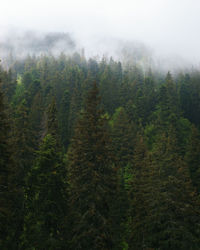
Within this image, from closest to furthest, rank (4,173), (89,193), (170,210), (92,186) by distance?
(4,173) < (92,186) < (89,193) < (170,210)

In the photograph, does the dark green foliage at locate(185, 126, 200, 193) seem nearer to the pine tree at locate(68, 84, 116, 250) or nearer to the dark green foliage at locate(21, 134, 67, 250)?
the pine tree at locate(68, 84, 116, 250)

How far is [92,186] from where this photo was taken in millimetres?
18172

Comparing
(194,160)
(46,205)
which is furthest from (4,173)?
(194,160)

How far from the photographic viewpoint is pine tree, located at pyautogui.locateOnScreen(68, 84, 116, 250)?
57.2 ft

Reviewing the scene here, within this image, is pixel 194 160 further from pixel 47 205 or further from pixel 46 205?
pixel 46 205

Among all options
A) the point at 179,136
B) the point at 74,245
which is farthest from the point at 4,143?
the point at 179,136

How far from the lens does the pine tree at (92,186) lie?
17438mm

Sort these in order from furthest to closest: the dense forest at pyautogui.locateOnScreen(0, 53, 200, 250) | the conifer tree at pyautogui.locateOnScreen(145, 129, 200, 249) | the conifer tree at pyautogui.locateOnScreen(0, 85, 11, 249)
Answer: the conifer tree at pyautogui.locateOnScreen(145, 129, 200, 249) → the dense forest at pyautogui.locateOnScreen(0, 53, 200, 250) → the conifer tree at pyautogui.locateOnScreen(0, 85, 11, 249)

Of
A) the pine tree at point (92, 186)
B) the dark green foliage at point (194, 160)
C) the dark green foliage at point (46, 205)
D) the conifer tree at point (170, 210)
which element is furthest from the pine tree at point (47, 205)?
the dark green foliage at point (194, 160)

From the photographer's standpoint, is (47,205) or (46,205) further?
(47,205)

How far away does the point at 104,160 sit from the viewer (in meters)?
18.9

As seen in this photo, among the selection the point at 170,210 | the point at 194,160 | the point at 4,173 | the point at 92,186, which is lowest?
the point at 170,210

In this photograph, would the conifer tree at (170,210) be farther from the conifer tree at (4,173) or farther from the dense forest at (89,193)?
the conifer tree at (4,173)

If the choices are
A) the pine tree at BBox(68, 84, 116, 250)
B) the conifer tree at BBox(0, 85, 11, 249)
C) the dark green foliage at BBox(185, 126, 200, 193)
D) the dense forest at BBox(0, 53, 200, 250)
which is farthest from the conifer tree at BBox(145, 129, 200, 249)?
the conifer tree at BBox(0, 85, 11, 249)
